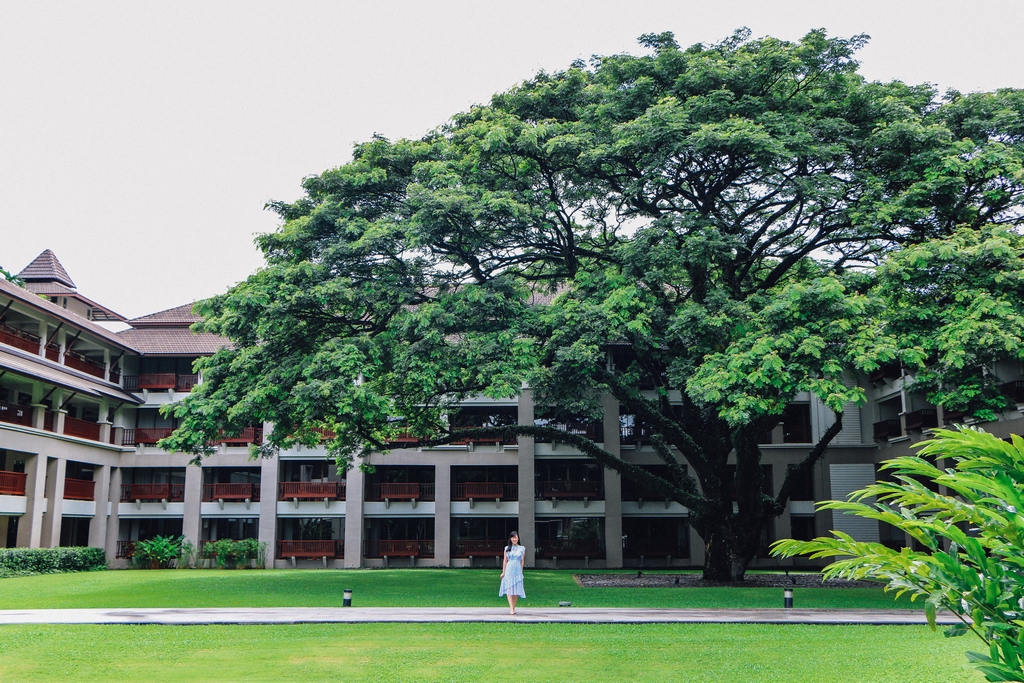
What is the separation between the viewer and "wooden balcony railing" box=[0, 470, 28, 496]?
3275 centimetres

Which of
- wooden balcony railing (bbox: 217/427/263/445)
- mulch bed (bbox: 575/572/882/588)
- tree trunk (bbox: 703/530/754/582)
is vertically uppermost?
wooden balcony railing (bbox: 217/427/263/445)

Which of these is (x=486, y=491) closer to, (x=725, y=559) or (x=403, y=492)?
(x=403, y=492)

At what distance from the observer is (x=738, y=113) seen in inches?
840

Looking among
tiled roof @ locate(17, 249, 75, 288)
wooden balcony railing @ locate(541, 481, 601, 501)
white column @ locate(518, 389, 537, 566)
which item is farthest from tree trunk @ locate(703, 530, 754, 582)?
tiled roof @ locate(17, 249, 75, 288)

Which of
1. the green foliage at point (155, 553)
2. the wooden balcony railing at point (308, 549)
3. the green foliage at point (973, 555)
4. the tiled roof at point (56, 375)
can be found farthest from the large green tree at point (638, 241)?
the green foliage at point (155, 553)

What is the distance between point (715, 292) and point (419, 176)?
8.33 m

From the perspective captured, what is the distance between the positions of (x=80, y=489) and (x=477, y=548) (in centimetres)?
1768

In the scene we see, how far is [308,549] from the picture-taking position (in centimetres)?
3909

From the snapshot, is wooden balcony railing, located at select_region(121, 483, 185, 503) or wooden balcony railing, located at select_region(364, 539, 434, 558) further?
wooden balcony railing, located at select_region(121, 483, 185, 503)

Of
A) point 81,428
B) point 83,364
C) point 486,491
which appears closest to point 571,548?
point 486,491

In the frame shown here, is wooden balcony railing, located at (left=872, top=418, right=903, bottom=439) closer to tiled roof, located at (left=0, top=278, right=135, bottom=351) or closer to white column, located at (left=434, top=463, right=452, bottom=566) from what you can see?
white column, located at (left=434, top=463, right=452, bottom=566)

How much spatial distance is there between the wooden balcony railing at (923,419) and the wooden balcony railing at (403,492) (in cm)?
2047

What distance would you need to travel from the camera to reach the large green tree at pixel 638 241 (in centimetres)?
1966

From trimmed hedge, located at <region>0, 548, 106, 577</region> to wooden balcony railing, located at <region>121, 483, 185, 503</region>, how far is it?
291cm
